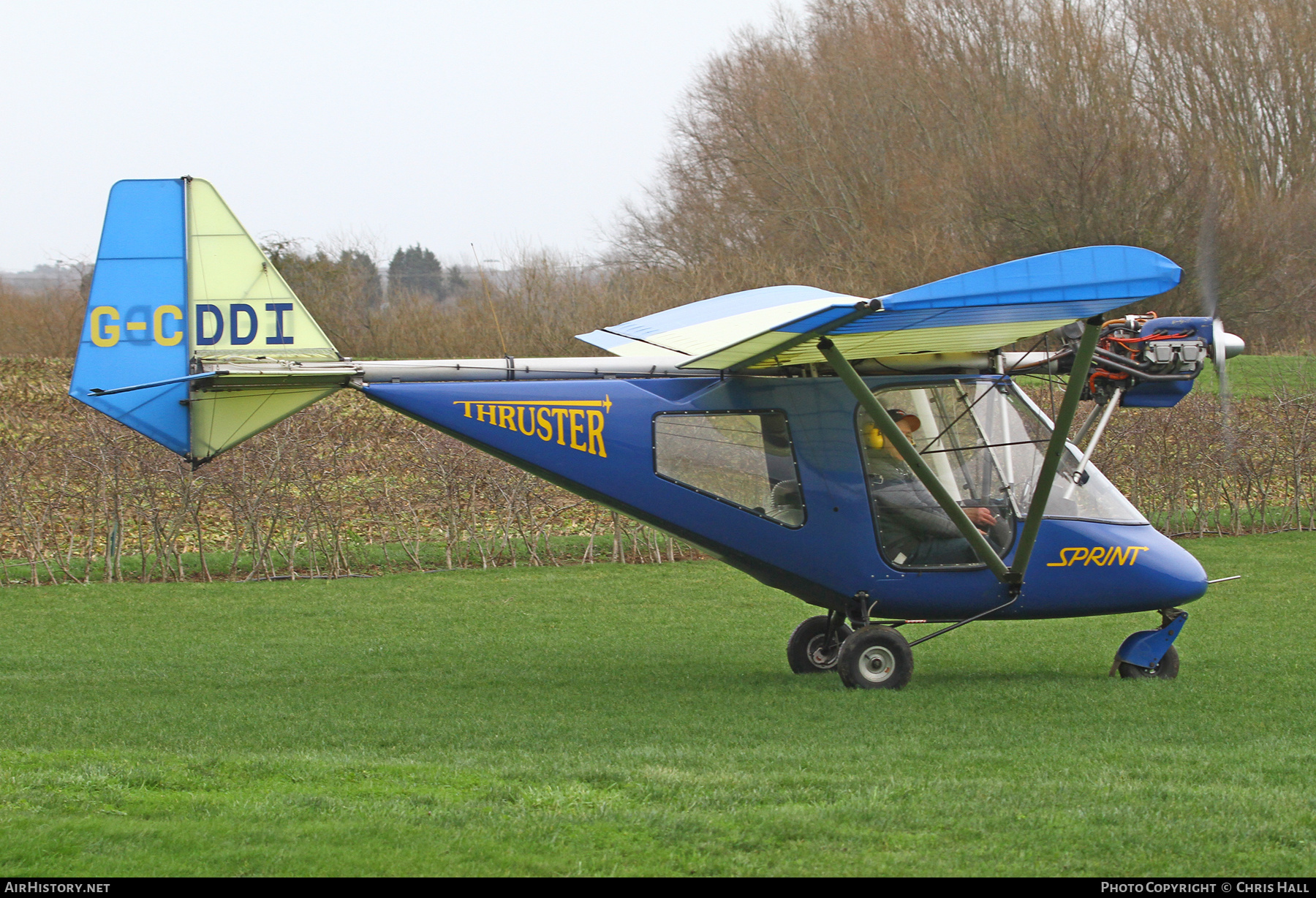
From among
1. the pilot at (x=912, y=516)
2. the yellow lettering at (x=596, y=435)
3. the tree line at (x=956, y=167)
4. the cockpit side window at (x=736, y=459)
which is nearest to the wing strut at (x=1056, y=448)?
the pilot at (x=912, y=516)

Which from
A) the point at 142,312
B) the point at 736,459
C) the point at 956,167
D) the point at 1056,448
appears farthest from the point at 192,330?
the point at 956,167

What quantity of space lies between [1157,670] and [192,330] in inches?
310

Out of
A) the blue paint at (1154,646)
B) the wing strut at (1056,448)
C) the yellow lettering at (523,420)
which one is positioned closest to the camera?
the wing strut at (1056,448)

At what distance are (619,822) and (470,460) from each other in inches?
499

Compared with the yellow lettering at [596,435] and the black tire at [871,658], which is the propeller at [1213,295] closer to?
the black tire at [871,658]

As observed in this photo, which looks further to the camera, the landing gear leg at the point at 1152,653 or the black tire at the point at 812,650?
the black tire at the point at 812,650

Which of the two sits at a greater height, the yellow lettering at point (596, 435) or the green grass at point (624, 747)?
the yellow lettering at point (596, 435)

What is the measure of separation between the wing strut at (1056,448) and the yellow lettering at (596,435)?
3.19 m

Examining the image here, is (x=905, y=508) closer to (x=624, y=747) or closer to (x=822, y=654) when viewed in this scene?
(x=822, y=654)

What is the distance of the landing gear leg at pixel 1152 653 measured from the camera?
8938mm

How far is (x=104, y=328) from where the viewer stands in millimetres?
8250

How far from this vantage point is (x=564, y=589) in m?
15.0

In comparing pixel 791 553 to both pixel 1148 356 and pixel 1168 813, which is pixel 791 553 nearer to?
pixel 1148 356

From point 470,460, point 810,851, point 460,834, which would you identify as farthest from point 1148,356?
point 470,460
